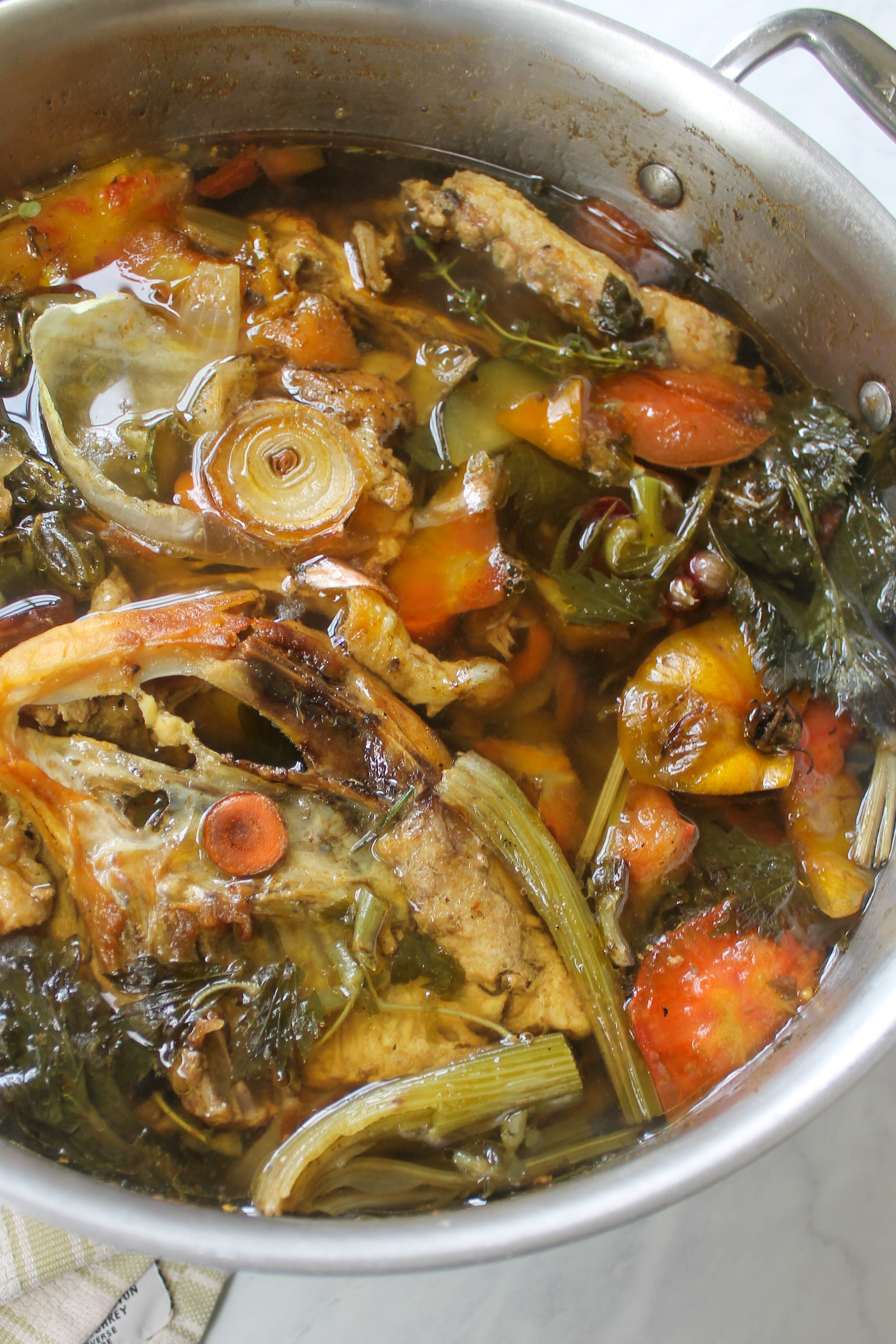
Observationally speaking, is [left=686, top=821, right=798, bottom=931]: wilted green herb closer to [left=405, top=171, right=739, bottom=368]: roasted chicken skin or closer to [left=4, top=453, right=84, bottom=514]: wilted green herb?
[left=405, top=171, right=739, bottom=368]: roasted chicken skin

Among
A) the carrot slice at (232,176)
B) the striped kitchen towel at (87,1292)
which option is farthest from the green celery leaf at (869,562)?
the striped kitchen towel at (87,1292)

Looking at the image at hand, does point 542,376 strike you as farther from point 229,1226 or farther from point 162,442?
point 229,1226

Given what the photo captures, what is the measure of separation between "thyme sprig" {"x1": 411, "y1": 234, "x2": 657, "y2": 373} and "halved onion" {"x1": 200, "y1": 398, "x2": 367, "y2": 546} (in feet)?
1.40

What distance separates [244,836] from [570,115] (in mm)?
1537

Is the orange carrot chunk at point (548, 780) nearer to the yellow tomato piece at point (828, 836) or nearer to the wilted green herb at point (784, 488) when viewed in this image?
the yellow tomato piece at point (828, 836)

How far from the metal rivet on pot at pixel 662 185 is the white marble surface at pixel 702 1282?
41 centimetres

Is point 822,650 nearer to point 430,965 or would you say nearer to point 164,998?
point 430,965

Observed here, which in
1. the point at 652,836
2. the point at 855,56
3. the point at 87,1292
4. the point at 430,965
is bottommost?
the point at 87,1292

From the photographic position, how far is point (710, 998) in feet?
4.86

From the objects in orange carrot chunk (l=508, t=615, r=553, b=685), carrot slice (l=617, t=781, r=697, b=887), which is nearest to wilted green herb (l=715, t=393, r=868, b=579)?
orange carrot chunk (l=508, t=615, r=553, b=685)

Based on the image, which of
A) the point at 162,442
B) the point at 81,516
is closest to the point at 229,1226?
the point at 81,516

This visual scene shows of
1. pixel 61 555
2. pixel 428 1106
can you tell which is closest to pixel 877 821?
pixel 428 1106

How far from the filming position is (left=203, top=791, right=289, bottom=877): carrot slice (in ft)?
4.44

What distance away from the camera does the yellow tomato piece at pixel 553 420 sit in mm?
1741
